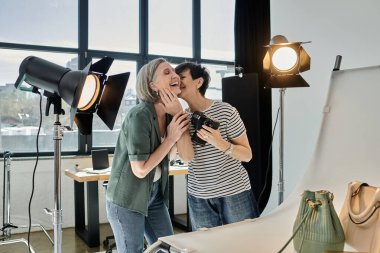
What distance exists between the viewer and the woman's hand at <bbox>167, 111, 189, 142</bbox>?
1460 millimetres

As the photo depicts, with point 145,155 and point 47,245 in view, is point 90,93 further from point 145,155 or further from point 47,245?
point 47,245

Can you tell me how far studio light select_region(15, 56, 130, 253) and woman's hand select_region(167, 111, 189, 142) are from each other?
0.28 meters

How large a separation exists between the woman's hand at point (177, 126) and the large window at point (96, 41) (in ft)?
9.50

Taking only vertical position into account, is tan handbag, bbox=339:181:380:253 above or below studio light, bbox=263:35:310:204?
below

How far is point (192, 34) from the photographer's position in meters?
5.11

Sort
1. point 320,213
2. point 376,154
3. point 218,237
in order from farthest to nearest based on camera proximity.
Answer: point 376,154
point 218,237
point 320,213

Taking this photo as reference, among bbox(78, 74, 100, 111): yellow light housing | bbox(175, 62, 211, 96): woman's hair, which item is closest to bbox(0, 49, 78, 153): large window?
bbox(175, 62, 211, 96): woman's hair

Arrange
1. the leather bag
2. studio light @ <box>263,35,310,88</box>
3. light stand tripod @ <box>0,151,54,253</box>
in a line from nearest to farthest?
the leather bag
studio light @ <box>263,35,310,88</box>
light stand tripod @ <box>0,151,54,253</box>

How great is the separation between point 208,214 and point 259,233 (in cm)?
42

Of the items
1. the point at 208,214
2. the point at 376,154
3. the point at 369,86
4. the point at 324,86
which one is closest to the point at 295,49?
the point at 369,86

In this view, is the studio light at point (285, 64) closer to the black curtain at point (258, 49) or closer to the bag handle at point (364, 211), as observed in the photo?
the bag handle at point (364, 211)

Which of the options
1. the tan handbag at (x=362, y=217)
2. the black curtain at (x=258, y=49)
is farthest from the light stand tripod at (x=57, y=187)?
the black curtain at (x=258, y=49)

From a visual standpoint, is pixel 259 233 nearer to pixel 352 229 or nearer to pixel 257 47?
pixel 352 229

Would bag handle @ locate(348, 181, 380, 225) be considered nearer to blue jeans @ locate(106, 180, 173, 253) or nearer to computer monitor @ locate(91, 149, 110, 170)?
blue jeans @ locate(106, 180, 173, 253)
